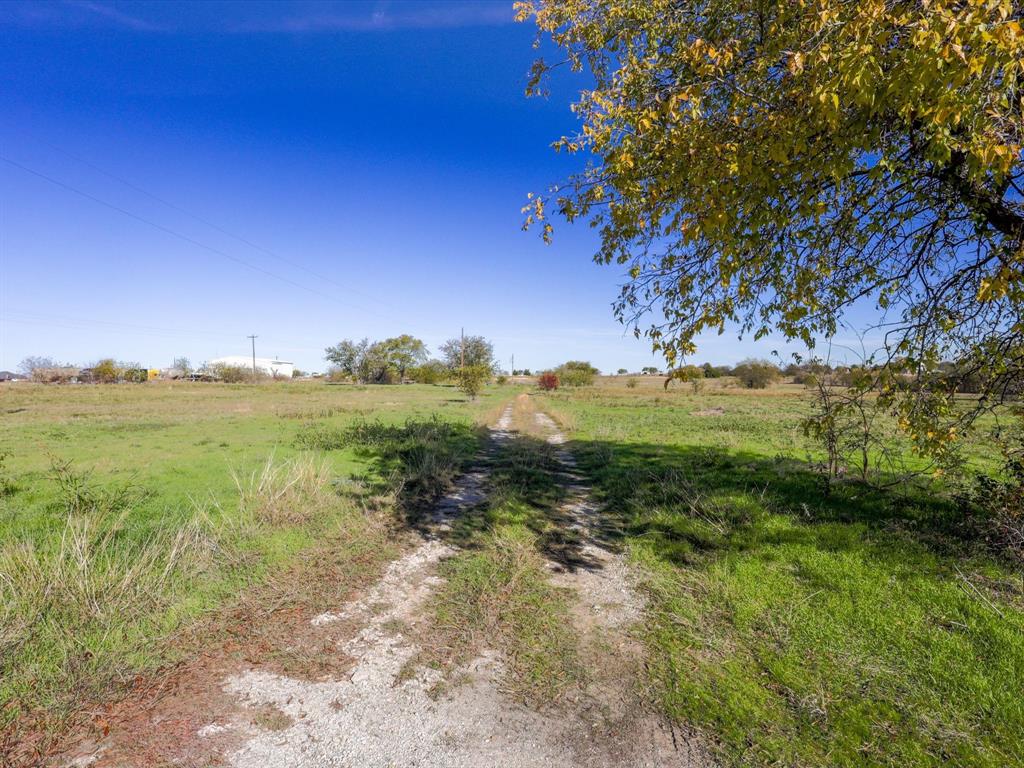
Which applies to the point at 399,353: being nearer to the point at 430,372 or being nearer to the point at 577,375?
the point at 430,372

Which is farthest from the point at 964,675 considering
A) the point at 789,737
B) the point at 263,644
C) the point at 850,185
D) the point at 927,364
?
the point at 263,644

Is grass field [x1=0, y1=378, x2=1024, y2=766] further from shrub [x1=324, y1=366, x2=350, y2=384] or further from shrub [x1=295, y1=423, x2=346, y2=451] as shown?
shrub [x1=324, y1=366, x2=350, y2=384]

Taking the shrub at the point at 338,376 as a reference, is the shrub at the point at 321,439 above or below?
below

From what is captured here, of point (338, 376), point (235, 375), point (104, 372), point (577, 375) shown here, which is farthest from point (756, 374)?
point (104, 372)

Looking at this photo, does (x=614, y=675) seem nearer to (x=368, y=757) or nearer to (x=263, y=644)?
(x=368, y=757)

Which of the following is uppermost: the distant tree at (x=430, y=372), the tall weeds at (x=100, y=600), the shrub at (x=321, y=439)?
the distant tree at (x=430, y=372)

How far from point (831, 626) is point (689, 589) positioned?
146 cm

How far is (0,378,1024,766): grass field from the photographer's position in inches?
139

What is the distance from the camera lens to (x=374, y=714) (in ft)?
11.9

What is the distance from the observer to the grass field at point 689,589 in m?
3.53

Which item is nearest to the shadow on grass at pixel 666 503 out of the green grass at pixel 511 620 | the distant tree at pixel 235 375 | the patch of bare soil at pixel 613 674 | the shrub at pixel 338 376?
the patch of bare soil at pixel 613 674

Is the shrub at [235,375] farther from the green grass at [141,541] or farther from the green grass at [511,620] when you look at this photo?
the green grass at [511,620]

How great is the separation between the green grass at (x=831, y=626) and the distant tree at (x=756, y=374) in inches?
2635

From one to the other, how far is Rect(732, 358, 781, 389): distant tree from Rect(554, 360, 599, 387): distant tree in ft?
75.6
